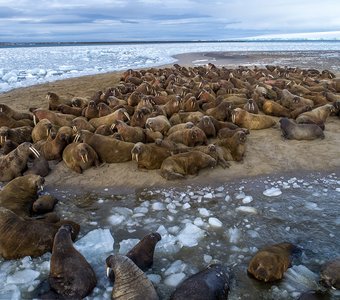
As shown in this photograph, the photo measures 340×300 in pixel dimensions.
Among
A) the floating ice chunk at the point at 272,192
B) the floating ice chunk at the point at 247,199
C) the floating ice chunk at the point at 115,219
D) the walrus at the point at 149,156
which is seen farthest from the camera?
the walrus at the point at 149,156

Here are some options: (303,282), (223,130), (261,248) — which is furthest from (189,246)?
(223,130)

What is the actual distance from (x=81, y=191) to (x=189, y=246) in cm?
257

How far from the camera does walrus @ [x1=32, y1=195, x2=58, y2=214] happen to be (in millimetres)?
5598

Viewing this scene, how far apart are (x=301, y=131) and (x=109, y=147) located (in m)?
4.20

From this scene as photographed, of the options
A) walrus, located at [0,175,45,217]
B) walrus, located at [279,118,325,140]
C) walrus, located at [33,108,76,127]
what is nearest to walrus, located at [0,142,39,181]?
walrus, located at [0,175,45,217]

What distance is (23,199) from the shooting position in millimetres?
5770

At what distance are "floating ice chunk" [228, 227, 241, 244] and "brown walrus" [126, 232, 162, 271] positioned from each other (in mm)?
920

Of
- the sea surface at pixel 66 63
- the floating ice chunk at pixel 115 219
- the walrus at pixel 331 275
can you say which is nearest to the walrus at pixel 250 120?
the floating ice chunk at pixel 115 219

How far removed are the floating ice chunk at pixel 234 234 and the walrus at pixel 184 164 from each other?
1903mm

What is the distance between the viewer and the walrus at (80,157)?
7145mm

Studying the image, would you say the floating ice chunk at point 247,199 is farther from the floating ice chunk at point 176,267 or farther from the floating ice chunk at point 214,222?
the floating ice chunk at point 176,267

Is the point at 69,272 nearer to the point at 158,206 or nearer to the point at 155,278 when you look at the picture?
the point at 155,278

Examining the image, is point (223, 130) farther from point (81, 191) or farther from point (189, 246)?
point (189, 246)

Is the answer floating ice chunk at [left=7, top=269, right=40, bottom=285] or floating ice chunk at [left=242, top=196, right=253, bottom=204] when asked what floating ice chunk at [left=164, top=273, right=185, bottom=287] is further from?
floating ice chunk at [left=242, top=196, right=253, bottom=204]
